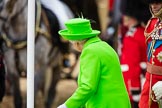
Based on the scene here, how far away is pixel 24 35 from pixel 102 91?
2.98 m

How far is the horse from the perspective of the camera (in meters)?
7.38

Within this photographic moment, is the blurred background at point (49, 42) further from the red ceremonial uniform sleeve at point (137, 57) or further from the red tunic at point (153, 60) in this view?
the red tunic at point (153, 60)

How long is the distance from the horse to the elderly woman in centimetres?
260

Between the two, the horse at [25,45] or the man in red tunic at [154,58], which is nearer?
the man in red tunic at [154,58]

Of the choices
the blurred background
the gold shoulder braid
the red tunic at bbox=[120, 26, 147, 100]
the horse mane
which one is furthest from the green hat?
the horse mane

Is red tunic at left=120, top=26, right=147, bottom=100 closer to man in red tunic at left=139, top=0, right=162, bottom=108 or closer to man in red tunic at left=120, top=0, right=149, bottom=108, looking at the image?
man in red tunic at left=120, top=0, right=149, bottom=108

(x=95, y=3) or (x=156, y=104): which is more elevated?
(x=95, y=3)

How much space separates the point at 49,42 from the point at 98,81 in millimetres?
2902

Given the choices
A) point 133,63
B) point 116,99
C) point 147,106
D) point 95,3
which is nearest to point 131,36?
point 133,63

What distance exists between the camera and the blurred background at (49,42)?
7.32m

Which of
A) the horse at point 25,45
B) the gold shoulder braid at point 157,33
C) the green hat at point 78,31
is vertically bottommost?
the horse at point 25,45

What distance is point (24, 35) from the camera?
7.45 metres

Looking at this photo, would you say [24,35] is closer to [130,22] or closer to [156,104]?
[130,22]

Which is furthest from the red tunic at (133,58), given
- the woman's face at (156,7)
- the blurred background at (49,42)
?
the woman's face at (156,7)
